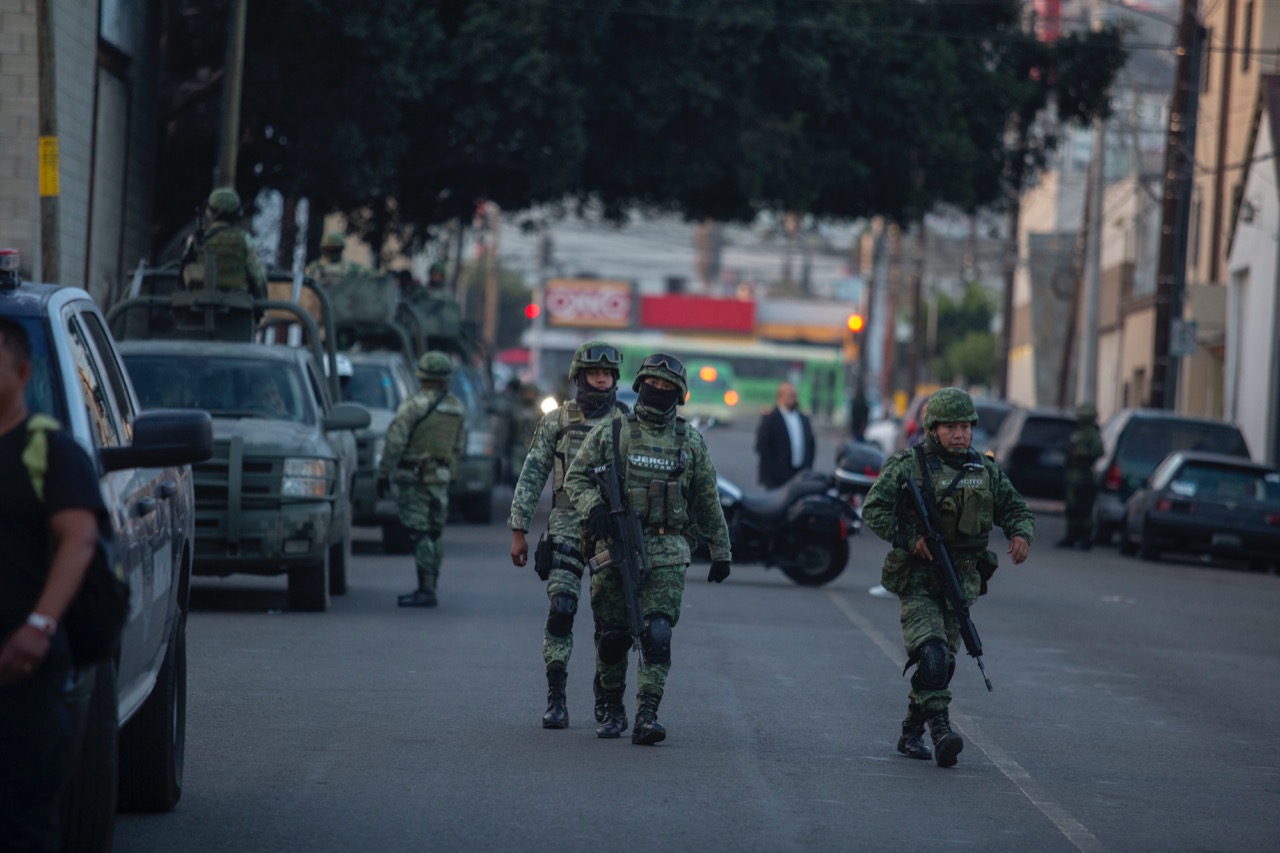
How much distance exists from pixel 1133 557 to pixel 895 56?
890cm

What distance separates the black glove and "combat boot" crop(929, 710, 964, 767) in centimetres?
159

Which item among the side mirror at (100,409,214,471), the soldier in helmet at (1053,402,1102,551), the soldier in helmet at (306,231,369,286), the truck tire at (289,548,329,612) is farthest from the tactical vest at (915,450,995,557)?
the soldier in helmet at (1053,402,1102,551)

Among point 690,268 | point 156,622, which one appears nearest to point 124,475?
point 156,622

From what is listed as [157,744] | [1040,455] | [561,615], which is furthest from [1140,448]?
[157,744]

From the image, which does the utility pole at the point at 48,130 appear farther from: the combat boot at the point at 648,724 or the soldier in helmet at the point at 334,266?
the combat boot at the point at 648,724

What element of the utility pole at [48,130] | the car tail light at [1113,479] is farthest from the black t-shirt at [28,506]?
the car tail light at [1113,479]

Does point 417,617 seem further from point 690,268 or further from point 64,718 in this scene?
point 690,268

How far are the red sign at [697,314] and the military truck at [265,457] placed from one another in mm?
76797

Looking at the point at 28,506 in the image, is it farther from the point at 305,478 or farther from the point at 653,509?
the point at 305,478

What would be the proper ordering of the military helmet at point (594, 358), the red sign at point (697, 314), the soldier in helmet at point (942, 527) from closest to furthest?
the soldier in helmet at point (942, 527) → the military helmet at point (594, 358) → the red sign at point (697, 314)

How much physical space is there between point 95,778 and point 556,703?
3.97 metres

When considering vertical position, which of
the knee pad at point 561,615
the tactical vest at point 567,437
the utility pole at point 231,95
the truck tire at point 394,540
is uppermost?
the utility pole at point 231,95

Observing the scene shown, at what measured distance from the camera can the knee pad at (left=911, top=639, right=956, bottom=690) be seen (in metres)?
8.81

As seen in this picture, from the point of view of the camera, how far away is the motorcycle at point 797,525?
17.7m
